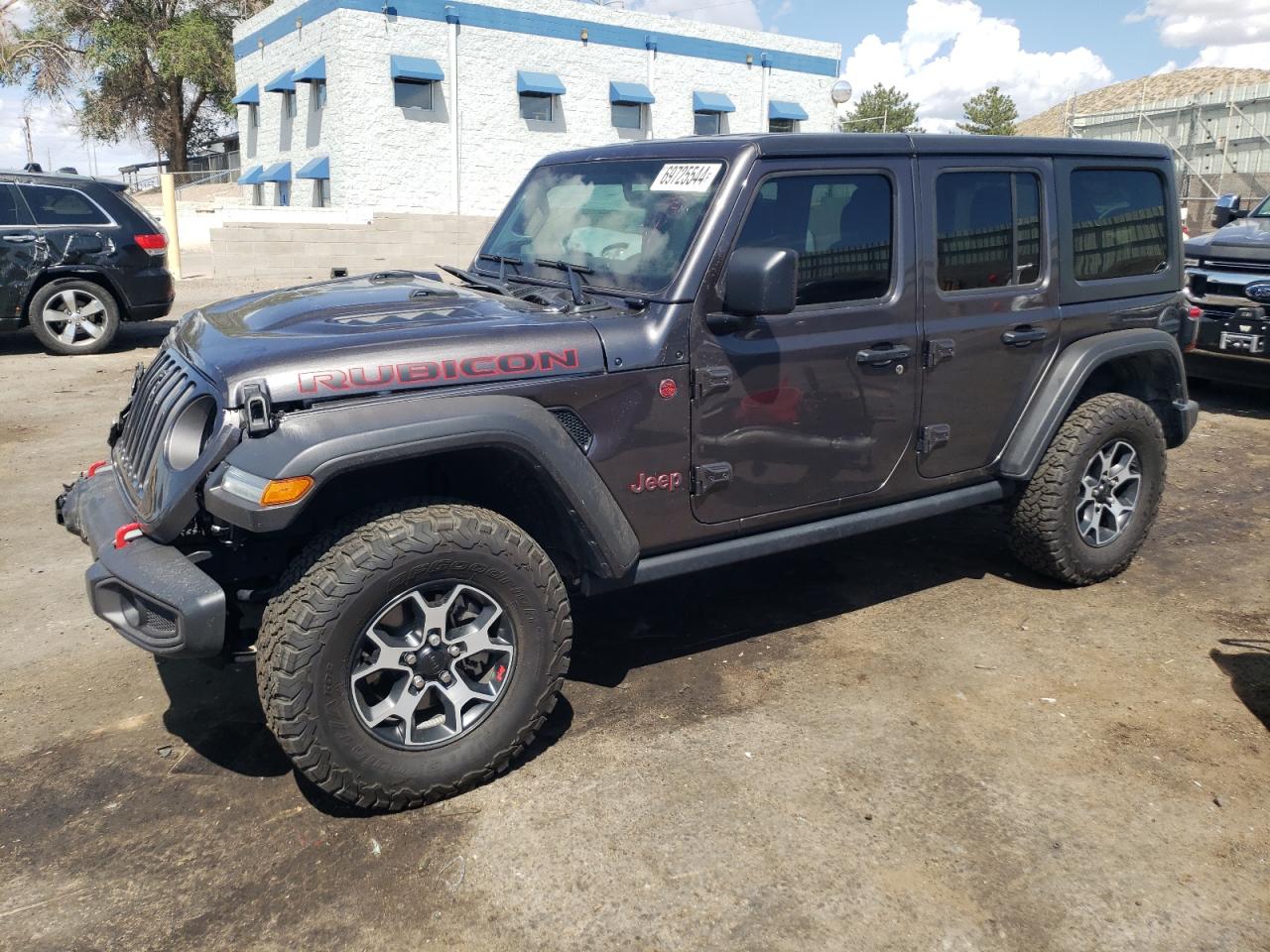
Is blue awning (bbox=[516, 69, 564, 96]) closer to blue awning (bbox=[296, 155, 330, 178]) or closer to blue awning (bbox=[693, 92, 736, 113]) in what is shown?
blue awning (bbox=[693, 92, 736, 113])

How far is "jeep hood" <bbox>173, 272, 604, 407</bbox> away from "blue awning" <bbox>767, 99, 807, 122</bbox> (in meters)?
28.1

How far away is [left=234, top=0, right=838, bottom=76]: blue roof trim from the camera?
77.9 ft

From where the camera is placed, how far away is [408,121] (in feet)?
80.1

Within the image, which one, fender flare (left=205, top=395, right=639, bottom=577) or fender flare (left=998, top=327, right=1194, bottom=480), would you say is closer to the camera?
fender flare (left=205, top=395, right=639, bottom=577)

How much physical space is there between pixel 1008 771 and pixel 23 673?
11.7 ft

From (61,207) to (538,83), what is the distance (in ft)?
Answer: 55.7

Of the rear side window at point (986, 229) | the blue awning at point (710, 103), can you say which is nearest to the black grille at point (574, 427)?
the rear side window at point (986, 229)

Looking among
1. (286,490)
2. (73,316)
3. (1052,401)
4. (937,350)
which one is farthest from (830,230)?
(73,316)

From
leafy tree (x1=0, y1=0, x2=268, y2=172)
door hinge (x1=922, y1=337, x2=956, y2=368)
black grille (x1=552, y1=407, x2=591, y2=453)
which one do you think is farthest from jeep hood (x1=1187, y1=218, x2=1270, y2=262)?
leafy tree (x1=0, y1=0, x2=268, y2=172)

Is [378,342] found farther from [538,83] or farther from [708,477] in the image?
[538,83]

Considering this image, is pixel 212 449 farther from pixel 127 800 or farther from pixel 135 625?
pixel 127 800

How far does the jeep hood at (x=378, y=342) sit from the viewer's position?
9.58 feet

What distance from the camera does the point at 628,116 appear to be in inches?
1089

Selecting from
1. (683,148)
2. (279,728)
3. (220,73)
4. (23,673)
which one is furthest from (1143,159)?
(220,73)
